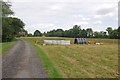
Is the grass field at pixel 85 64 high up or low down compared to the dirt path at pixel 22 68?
down

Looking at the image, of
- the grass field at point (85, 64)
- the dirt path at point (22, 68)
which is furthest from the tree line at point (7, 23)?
the dirt path at point (22, 68)

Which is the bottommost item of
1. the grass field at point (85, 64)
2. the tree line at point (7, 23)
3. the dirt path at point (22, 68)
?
the grass field at point (85, 64)

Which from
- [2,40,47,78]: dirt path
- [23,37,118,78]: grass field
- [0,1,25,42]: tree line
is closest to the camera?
[2,40,47,78]: dirt path

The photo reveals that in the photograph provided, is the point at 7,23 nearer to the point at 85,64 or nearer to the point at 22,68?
the point at 85,64

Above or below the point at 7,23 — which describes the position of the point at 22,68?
below

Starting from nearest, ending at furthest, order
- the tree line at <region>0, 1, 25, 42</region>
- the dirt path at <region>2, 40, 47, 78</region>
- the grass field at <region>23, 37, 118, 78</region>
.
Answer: the dirt path at <region>2, 40, 47, 78</region>
the grass field at <region>23, 37, 118, 78</region>
the tree line at <region>0, 1, 25, 42</region>

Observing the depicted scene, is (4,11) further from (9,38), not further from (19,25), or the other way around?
(19,25)

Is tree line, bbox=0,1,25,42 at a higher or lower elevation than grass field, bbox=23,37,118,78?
higher

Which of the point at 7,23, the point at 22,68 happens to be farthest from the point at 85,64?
the point at 7,23

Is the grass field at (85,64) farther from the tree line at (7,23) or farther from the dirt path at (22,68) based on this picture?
the tree line at (7,23)

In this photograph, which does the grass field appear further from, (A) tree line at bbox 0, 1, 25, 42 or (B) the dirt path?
(A) tree line at bbox 0, 1, 25, 42

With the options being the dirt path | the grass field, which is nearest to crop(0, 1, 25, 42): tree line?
the grass field

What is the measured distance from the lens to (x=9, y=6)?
208 ft

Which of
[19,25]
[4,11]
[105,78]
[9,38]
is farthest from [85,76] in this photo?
[19,25]
